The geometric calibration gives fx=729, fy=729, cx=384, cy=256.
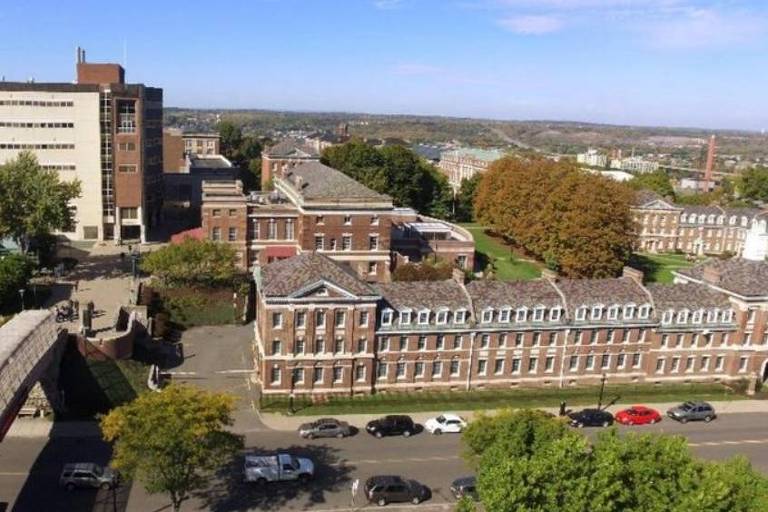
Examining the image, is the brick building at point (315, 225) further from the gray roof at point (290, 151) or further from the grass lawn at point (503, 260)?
the gray roof at point (290, 151)

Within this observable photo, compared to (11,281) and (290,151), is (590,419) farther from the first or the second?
(290,151)

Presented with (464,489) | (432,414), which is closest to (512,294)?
(432,414)

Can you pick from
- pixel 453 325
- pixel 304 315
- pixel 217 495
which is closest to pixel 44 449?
pixel 217 495

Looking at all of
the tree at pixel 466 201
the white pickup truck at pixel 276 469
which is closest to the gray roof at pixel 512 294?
the white pickup truck at pixel 276 469

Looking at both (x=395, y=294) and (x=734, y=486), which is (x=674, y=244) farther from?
(x=734, y=486)

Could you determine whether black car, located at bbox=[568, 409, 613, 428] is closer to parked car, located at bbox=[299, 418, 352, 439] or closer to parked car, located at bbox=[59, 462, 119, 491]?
parked car, located at bbox=[299, 418, 352, 439]

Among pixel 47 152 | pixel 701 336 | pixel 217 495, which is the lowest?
pixel 217 495
